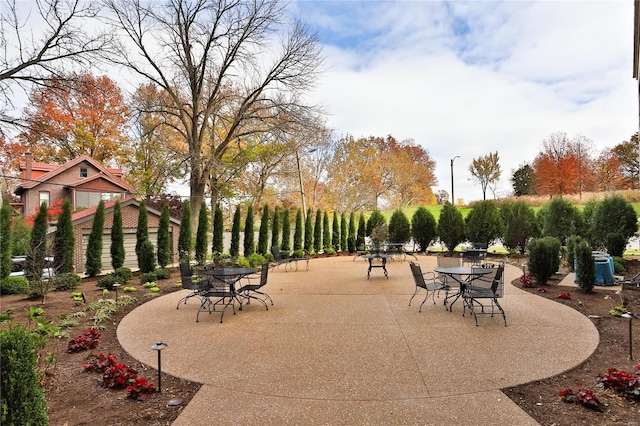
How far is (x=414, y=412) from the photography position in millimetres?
2693

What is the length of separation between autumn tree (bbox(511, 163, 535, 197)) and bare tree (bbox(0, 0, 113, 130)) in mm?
38532

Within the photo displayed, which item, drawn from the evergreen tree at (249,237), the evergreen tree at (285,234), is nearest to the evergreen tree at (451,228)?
the evergreen tree at (285,234)

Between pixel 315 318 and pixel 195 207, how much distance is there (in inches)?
451

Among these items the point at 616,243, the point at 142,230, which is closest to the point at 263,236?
the point at 142,230

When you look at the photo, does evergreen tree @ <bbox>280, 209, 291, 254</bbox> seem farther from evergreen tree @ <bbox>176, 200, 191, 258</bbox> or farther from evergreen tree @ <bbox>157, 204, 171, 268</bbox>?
evergreen tree @ <bbox>157, 204, 171, 268</bbox>

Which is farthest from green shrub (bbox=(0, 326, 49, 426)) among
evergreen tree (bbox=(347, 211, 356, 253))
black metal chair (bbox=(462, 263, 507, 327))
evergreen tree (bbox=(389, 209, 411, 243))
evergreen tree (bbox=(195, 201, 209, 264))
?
evergreen tree (bbox=(347, 211, 356, 253))

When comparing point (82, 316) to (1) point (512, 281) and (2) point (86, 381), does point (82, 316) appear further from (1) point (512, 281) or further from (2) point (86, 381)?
(1) point (512, 281)

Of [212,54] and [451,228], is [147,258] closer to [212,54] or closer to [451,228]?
[212,54]

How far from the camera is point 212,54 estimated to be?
15156 millimetres

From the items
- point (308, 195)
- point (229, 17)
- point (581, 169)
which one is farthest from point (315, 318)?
point (581, 169)

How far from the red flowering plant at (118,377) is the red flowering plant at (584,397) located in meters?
3.78

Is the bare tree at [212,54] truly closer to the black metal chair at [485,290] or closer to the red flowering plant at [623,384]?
the black metal chair at [485,290]

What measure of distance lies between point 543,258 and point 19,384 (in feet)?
29.7

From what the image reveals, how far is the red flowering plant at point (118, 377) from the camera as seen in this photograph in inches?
126
